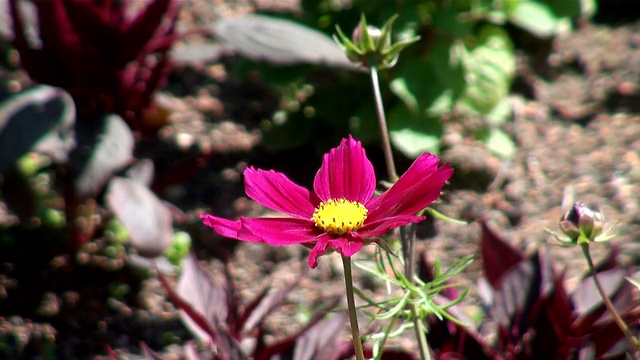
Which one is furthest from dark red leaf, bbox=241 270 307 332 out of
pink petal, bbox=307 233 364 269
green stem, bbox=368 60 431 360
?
pink petal, bbox=307 233 364 269

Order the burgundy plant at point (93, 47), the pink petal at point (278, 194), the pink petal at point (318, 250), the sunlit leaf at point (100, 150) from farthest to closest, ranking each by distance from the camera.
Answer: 1. the burgundy plant at point (93, 47)
2. the sunlit leaf at point (100, 150)
3. the pink petal at point (278, 194)
4. the pink petal at point (318, 250)

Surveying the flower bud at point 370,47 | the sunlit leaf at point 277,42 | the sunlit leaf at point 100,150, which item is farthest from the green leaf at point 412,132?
the flower bud at point 370,47

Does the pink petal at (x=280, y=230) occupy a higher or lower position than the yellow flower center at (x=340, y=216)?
lower

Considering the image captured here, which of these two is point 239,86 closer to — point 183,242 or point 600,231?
point 183,242

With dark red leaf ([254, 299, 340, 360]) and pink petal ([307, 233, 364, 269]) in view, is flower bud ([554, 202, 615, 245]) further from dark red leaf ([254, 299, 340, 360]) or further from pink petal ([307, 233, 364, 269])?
dark red leaf ([254, 299, 340, 360])

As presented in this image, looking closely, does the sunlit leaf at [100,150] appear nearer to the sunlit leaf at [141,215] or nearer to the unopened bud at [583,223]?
the sunlit leaf at [141,215]

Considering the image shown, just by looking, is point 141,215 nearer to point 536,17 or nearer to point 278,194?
point 278,194

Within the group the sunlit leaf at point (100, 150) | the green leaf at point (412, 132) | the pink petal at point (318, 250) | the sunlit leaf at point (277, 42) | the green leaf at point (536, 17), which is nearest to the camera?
the pink petal at point (318, 250)
